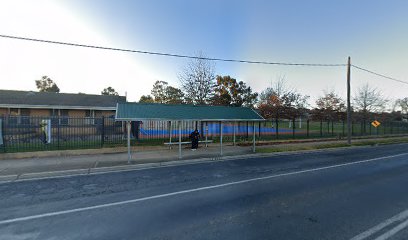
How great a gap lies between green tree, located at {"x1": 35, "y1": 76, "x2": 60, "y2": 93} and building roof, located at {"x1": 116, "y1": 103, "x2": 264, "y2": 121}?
62.1 m

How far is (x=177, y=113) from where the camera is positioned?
39.3 feet

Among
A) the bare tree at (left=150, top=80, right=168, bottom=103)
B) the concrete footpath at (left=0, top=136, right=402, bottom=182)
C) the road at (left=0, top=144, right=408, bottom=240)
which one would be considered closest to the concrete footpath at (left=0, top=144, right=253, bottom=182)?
the concrete footpath at (left=0, top=136, right=402, bottom=182)

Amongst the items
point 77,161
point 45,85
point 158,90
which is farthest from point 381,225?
point 45,85

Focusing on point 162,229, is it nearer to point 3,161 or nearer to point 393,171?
point 393,171

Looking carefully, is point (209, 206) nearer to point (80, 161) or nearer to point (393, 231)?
point (393, 231)

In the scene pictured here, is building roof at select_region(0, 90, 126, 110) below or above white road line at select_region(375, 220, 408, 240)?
above

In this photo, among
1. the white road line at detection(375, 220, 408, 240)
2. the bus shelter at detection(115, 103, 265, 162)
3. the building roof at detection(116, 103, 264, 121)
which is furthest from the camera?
the building roof at detection(116, 103, 264, 121)

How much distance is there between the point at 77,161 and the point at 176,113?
5411 mm

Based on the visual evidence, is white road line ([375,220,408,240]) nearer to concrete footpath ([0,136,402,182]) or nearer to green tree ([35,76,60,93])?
concrete footpath ([0,136,402,182])

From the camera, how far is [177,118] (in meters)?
11.5

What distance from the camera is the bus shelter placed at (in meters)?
10.6

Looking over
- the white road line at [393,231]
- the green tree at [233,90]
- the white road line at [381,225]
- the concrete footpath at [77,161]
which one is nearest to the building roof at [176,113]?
the concrete footpath at [77,161]

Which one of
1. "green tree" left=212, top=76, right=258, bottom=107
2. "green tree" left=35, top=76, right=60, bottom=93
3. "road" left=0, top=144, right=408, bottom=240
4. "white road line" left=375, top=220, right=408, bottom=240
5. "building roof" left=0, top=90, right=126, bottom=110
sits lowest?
"road" left=0, top=144, right=408, bottom=240

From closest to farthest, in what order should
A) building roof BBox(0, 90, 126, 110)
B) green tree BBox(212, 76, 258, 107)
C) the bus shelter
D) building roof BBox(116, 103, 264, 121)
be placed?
the bus shelter, building roof BBox(116, 103, 264, 121), building roof BBox(0, 90, 126, 110), green tree BBox(212, 76, 258, 107)
